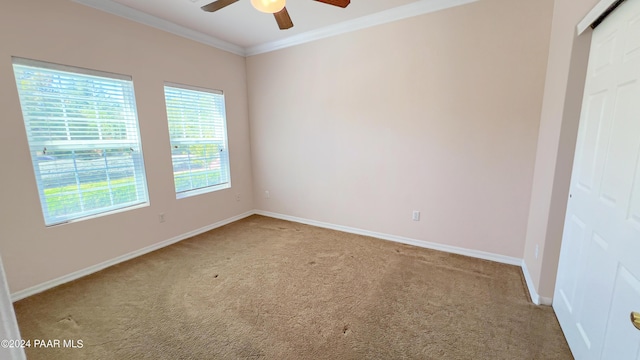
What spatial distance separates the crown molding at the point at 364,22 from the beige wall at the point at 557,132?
3.28 ft

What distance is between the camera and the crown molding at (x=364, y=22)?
2.72m

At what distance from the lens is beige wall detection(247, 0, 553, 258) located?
8.28ft

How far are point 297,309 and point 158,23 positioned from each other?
3439mm

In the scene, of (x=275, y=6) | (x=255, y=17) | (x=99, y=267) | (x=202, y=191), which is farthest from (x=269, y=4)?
(x=99, y=267)

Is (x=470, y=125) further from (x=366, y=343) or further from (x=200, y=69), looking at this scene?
(x=200, y=69)

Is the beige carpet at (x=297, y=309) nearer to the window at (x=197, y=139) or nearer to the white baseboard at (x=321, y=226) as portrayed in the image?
the white baseboard at (x=321, y=226)

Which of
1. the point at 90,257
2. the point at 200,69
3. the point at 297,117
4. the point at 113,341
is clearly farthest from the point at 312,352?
the point at 200,69

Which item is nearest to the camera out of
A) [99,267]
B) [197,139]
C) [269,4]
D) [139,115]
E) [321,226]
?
[269,4]

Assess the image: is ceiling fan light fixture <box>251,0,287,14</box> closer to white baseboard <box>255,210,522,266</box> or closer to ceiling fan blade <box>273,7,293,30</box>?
ceiling fan blade <box>273,7,293,30</box>

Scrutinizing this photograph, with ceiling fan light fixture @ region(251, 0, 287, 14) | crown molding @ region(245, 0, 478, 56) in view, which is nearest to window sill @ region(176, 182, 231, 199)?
crown molding @ region(245, 0, 478, 56)

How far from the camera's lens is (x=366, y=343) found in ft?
5.84

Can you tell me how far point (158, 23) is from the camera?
119 inches

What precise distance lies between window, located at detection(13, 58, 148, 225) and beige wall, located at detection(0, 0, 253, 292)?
0.26ft

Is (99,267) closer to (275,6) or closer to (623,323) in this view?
(275,6)
